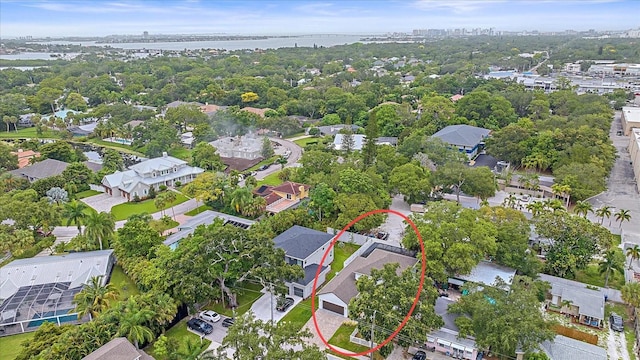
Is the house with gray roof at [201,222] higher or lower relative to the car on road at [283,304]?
higher

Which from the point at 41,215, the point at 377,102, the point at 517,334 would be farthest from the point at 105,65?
the point at 517,334

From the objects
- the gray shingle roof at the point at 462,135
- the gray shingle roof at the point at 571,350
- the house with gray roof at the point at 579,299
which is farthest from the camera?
the gray shingle roof at the point at 462,135

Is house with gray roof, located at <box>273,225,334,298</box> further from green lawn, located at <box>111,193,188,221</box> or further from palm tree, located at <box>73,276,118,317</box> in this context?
green lawn, located at <box>111,193,188,221</box>

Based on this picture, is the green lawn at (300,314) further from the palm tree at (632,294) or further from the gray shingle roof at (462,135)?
the gray shingle roof at (462,135)

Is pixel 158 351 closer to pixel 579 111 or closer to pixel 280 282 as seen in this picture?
pixel 280 282

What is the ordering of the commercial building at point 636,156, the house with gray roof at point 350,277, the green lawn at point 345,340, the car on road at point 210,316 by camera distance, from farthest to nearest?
the commercial building at point 636,156 → the house with gray roof at point 350,277 → the car on road at point 210,316 → the green lawn at point 345,340

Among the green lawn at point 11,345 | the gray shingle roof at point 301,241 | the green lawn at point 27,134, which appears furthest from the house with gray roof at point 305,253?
the green lawn at point 27,134
